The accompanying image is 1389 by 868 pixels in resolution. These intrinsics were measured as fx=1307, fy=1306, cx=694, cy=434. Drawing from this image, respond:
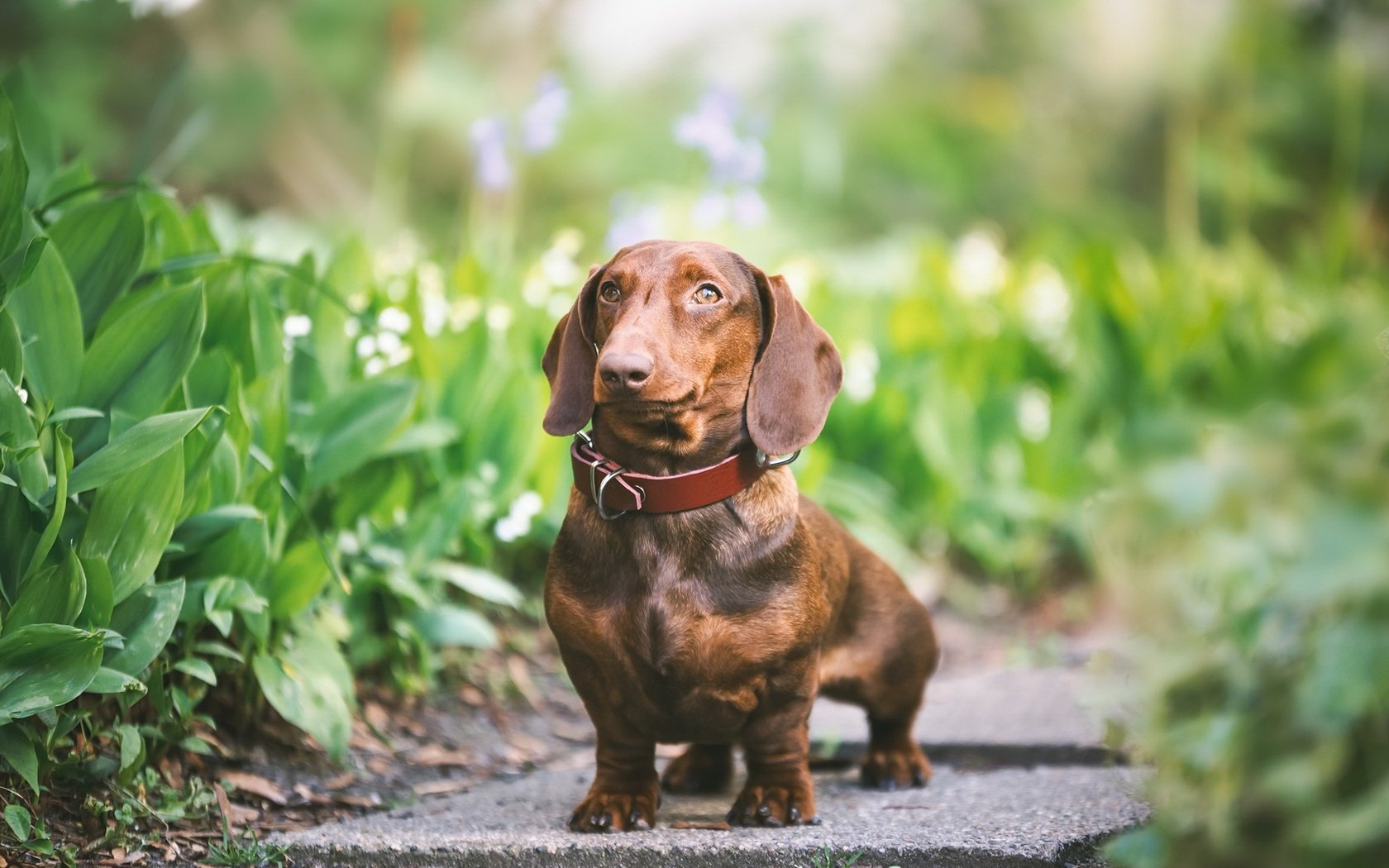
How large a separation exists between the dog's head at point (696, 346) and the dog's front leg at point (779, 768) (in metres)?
0.50

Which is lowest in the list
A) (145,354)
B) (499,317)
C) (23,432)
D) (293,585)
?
(293,585)

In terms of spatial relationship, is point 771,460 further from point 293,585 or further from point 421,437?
point 421,437

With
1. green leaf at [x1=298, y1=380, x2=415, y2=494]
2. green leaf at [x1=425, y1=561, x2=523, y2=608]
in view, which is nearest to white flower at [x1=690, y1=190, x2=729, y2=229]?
green leaf at [x1=425, y1=561, x2=523, y2=608]

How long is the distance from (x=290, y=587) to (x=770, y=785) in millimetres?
1173

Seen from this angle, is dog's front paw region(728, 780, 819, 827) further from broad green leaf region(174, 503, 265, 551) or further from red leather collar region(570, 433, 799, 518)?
broad green leaf region(174, 503, 265, 551)

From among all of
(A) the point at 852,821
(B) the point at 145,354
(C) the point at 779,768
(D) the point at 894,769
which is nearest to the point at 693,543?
(C) the point at 779,768

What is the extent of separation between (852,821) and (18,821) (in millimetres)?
1509

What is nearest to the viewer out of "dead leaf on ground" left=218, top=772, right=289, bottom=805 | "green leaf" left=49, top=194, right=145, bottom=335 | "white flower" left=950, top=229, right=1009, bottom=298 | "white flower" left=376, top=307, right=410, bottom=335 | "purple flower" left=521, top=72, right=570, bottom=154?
"dead leaf on ground" left=218, top=772, right=289, bottom=805

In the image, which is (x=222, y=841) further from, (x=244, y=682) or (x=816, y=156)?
(x=816, y=156)

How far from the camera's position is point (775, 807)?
2479 millimetres

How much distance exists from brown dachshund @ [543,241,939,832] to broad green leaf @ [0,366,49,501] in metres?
0.94

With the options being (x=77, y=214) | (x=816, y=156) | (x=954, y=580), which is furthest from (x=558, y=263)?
(x=816, y=156)

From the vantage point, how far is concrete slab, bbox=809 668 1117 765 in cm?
329

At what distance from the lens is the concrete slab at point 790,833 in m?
2.28
